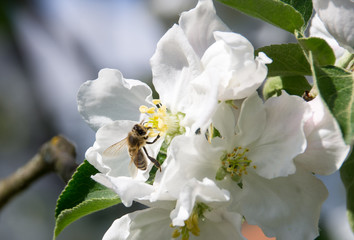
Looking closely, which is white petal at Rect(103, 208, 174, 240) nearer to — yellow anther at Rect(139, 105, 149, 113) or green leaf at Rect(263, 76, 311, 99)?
yellow anther at Rect(139, 105, 149, 113)

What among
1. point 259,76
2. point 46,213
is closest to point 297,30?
point 259,76

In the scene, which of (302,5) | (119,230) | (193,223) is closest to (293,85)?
(302,5)

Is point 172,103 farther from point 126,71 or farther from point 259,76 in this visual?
point 126,71

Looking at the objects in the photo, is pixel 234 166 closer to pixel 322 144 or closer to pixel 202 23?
pixel 322 144

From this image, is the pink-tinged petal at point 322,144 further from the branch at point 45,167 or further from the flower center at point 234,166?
the branch at point 45,167

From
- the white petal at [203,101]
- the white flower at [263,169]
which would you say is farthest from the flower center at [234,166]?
the white petal at [203,101]

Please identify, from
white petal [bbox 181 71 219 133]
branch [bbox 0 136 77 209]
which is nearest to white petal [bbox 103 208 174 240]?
white petal [bbox 181 71 219 133]
